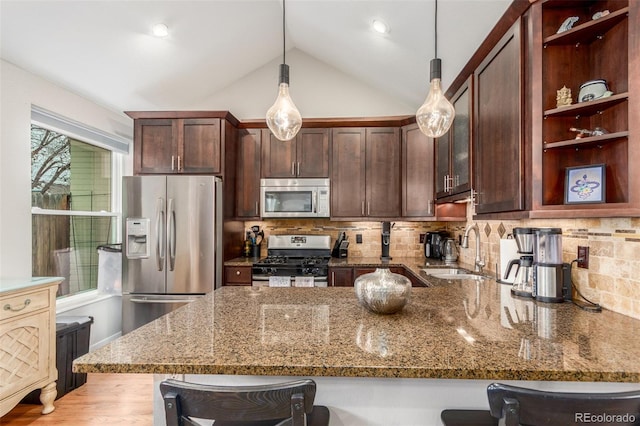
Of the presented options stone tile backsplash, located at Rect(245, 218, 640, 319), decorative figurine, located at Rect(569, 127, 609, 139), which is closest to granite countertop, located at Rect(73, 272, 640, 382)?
stone tile backsplash, located at Rect(245, 218, 640, 319)

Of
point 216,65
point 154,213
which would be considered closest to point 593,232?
point 154,213

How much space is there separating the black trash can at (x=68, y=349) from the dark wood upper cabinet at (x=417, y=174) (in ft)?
10.1

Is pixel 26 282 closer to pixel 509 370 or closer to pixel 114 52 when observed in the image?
pixel 114 52

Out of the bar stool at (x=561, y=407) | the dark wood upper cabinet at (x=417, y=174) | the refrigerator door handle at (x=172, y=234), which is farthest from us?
the dark wood upper cabinet at (x=417, y=174)

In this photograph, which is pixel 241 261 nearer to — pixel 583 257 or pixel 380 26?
pixel 380 26

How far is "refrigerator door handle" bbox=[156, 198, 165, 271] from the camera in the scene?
3.05 metres

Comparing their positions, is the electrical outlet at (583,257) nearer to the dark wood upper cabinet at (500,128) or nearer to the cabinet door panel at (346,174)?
the dark wood upper cabinet at (500,128)

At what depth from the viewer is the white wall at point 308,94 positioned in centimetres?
379

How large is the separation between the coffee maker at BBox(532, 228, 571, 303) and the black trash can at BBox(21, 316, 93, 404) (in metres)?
3.17

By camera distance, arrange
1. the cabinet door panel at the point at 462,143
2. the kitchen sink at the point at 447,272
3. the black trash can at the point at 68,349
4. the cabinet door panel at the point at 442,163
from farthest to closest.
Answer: the cabinet door panel at the point at 442,163, the kitchen sink at the point at 447,272, the black trash can at the point at 68,349, the cabinet door panel at the point at 462,143

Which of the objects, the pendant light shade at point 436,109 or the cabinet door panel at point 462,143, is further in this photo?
the cabinet door panel at point 462,143

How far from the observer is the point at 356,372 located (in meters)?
0.86

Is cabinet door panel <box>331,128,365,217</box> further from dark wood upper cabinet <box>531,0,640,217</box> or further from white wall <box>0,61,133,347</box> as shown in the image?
white wall <box>0,61,133,347</box>

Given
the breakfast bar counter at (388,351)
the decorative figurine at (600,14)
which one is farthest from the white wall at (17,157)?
the decorative figurine at (600,14)
